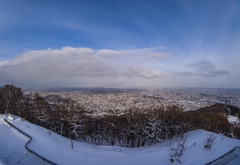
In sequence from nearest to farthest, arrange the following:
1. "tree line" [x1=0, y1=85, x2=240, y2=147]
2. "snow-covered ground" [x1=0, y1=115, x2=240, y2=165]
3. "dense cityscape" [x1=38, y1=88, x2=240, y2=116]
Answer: "snow-covered ground" [x1=0, y1=115, x2=240, y2=165] < "tree line" [x1=0, y1=85, x2=240, y2=147] < "dense cityscape" [x1=38, y1=88, x2=240, y2=116]

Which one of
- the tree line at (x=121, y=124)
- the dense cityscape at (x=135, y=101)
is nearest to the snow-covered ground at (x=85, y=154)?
the tree line at (x=121, y=124)

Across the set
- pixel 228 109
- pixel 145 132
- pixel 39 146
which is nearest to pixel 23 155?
pixel 39 146

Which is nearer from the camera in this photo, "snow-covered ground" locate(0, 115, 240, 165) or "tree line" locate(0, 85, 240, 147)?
"snow-covered ground" locate(0, 115, 240, 165)

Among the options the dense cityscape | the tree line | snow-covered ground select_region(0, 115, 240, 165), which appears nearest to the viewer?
snow-covered ground select_region(0, 115, 240, 165)

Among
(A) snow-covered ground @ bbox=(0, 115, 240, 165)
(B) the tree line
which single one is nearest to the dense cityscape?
(B) the tree line

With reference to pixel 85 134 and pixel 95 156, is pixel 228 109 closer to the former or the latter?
pixel 85 134

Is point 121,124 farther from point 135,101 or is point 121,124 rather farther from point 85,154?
point 135,101

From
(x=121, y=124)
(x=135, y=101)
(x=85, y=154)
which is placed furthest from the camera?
(x=135, y=101)

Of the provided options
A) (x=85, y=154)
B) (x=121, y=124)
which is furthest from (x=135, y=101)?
(x=85, y=154)

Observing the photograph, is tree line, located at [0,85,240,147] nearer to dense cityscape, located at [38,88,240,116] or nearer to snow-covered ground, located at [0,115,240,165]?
snow-covered ground, located at [0,115,240,165]
